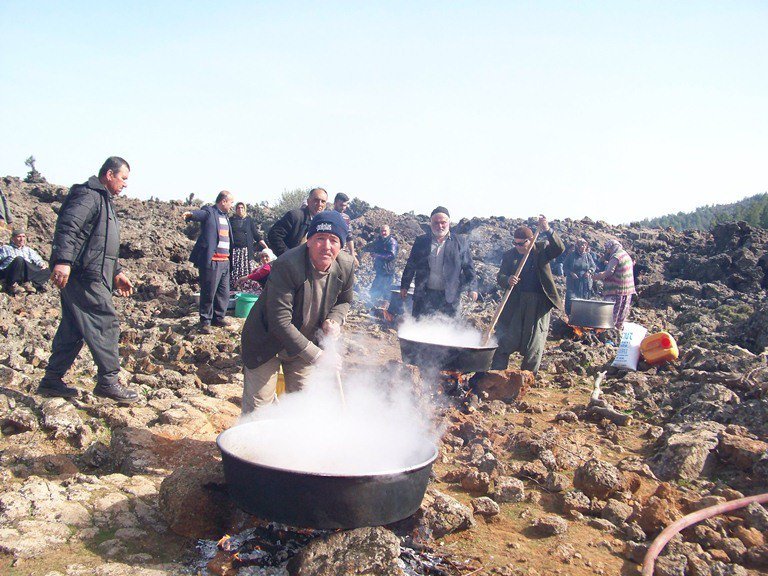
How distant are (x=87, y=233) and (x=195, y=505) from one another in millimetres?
2530

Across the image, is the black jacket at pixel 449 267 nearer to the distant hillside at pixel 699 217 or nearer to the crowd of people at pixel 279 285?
the crowd of people at pixel 279 285

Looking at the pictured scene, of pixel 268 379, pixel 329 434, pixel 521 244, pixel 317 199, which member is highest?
pixel 317 199

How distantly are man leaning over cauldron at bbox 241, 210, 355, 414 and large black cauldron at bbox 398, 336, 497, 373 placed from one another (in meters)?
1.81

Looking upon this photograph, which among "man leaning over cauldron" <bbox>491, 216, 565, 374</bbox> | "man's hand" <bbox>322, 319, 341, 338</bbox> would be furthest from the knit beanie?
"man leaning over cauldron" <bbox>491, 216, 565, 374</bbox>

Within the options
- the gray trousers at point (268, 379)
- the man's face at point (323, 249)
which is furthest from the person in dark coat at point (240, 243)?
the man's face at point (323, 249)

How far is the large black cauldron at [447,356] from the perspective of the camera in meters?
5.55

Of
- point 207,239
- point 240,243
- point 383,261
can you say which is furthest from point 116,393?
point 383,261

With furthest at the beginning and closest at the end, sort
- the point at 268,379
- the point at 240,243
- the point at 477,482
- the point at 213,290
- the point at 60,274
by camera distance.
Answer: the point at 240,243 < the point at 213,290 < the point at 60,274 < the point at 477,482 < the point at 268,379

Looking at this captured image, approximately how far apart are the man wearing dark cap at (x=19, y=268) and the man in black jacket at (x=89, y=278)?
564 centimetres

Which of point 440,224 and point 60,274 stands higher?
point 440,224

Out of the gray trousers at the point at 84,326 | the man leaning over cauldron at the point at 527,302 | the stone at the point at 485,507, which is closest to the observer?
the stone at the point at 485,507

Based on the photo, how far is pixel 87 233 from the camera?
4.50 metres

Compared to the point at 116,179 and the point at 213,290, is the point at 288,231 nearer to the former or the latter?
the point at 213,290

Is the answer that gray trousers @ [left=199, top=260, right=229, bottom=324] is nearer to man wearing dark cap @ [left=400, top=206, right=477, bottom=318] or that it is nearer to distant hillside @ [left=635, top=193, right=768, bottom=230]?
man wearing dark cap @ [left=400, top=206, right=477, bottom=318]
